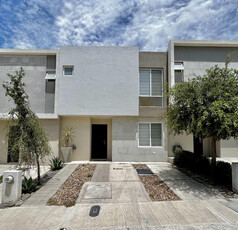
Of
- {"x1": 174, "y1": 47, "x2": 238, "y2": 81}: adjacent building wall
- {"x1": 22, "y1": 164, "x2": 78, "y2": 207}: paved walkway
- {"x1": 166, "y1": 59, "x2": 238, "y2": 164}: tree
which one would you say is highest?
{"x1": 174, "y1": 47, "x2": 238, "y2": 81}: adjacent building wall

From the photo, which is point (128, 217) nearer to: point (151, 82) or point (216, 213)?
point (216, 213)

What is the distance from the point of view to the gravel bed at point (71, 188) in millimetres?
4550

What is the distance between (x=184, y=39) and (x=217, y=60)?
284cm

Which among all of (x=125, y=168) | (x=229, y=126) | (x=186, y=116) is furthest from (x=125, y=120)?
(x=229, y=126)

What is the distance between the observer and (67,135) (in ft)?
31.9

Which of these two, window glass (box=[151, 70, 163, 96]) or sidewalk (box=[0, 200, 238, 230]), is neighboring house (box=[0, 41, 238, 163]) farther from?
sidewalk (box=[0, 200, 238, 230])

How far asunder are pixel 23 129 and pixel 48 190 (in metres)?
2.47

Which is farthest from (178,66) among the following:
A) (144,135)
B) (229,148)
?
(229,148)

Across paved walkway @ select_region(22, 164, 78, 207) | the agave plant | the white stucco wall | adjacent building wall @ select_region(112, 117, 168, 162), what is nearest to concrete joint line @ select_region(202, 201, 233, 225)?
paved walkway @ select_region(22, 164, 78, 207)

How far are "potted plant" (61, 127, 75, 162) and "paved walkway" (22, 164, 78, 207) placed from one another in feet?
6.08

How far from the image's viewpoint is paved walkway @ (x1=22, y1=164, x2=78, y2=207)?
179 inches

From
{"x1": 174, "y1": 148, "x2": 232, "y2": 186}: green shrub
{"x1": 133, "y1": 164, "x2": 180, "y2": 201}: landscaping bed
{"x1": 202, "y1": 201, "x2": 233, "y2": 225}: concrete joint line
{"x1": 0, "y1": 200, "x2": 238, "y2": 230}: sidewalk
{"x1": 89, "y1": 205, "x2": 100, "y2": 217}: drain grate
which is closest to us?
{"x1": 0, "y1": 200, "x2": 238, "y2": 230}: sidewalk

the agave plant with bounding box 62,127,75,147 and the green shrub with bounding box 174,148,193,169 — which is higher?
the agave plant with bounding box 62,127,75,147

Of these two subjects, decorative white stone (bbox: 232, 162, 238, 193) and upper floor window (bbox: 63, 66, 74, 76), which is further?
upper floor window (bbox: 63, 66, 74, 76)
